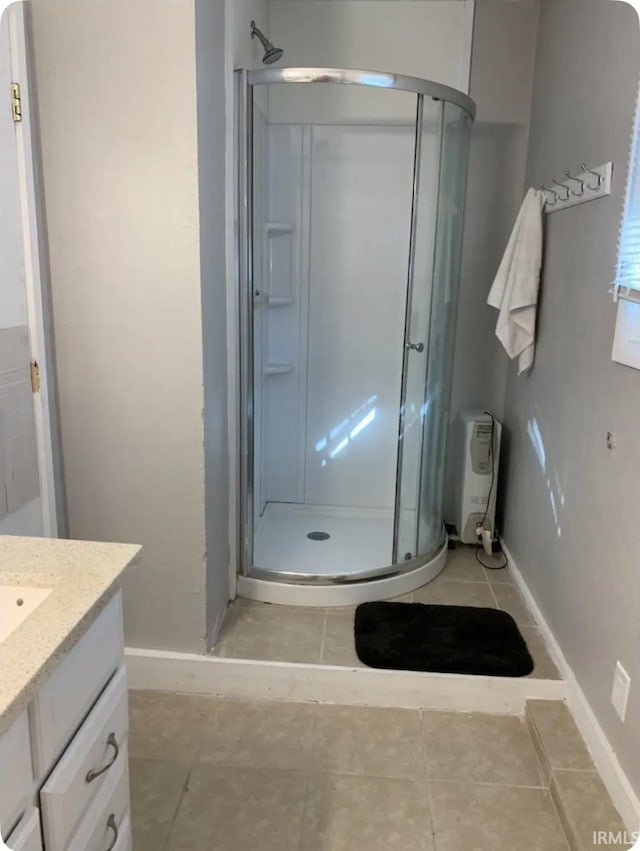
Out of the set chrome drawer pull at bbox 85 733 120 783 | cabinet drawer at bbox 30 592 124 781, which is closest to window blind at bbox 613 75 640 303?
cabinet drawer at bbox 30 592 124 781

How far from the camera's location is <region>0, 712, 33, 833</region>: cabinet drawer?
838 millimetres

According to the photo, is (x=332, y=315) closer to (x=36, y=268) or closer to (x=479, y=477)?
(x=479, y=477)

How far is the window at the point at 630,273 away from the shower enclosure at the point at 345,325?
3.38 feet

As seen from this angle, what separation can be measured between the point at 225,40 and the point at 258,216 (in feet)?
2.27

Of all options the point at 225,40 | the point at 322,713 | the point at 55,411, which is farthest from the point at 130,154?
the point at 322,713

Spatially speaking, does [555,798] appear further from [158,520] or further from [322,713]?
[158,520]

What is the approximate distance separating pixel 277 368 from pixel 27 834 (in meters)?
2.58

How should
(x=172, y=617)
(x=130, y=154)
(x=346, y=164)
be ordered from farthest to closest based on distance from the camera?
(x=346, y=164)
(x=172, y=617)
(x=130, y=154)

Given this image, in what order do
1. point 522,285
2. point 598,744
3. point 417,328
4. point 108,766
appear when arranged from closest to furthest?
point 108,766 < point 598,744 < point 522,285 < point 417,328

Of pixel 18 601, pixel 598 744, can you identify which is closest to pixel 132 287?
pixel 18 601

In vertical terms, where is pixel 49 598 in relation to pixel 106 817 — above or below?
above

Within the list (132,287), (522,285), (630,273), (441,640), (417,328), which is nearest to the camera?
(630,273)

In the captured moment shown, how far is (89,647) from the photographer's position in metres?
1.07

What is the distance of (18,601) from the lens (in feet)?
3.65
